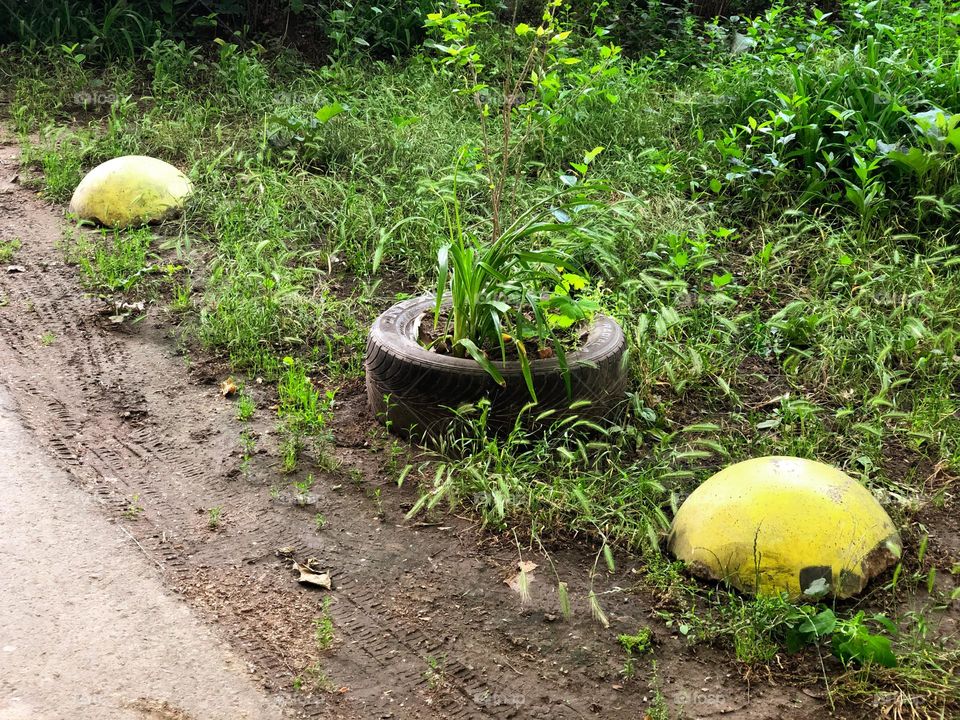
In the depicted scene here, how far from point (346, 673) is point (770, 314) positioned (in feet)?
9.91

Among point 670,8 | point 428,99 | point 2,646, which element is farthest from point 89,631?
point 670,8

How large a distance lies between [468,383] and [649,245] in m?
2.03

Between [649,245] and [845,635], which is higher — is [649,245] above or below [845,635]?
above

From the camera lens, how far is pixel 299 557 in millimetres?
→ 3604

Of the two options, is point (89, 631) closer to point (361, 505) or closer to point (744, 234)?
point (361, 505)

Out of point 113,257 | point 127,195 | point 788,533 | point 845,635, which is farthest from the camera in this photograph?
point 127,195

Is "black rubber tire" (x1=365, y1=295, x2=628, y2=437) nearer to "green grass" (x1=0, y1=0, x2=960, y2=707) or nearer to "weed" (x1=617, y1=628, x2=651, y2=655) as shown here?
"green grass" (x1=0, y1=0, x2=960, y2=707)

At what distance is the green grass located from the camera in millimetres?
3939

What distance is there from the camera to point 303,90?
7.76 meters

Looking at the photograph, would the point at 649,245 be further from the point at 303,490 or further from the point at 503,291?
the point at 303,490

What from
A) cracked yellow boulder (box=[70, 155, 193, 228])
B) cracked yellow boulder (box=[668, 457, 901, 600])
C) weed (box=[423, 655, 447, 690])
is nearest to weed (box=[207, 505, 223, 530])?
weed (box=[423, 655, 447, 690])

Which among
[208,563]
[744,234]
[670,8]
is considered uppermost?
[670,8]

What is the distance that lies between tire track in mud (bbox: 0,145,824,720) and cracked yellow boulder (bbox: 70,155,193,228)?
1.19 meters

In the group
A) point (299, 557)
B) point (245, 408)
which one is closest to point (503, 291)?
point (245, 408)
